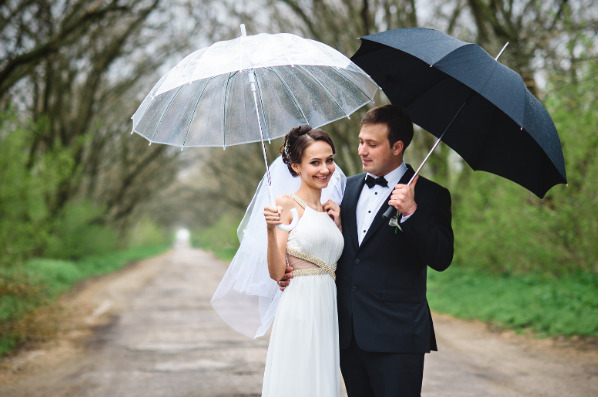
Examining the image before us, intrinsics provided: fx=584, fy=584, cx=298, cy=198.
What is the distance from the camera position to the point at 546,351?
24.2ft

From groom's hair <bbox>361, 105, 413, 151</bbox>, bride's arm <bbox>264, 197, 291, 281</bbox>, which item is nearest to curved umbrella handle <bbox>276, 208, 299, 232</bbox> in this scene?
bride's arm <bbox>264, 197, 291, 281</bbox>

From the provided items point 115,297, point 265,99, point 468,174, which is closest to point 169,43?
point 115,297

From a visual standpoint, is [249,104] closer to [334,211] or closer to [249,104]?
[249,104]

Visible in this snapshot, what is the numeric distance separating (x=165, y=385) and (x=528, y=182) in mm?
4266

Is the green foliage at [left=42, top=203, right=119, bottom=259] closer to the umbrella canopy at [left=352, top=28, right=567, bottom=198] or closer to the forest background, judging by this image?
the forest background

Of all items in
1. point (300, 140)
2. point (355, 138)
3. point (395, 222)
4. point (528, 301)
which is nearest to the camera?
point (395, 222)

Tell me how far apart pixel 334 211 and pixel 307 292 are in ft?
1.62

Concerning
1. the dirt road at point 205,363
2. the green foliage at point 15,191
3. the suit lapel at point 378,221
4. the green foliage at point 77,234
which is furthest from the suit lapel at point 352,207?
the green foliage at point 77,234

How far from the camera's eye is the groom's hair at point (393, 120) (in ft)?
10.1

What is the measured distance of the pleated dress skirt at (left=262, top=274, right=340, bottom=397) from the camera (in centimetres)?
311

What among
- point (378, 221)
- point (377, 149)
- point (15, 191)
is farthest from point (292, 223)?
point (15, 191)

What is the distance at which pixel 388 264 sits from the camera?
3059 millimetres

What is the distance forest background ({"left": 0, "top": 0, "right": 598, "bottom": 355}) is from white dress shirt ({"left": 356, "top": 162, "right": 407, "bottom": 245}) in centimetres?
568

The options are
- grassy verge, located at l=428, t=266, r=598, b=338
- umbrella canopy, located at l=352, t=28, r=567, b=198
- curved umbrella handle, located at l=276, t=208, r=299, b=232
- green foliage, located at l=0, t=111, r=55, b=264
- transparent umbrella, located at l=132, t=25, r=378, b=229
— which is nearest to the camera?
umbrella canopy, located at l=352, t=28, r=567, b=198
